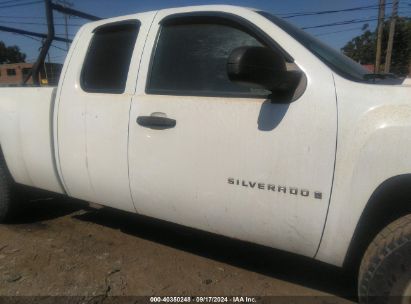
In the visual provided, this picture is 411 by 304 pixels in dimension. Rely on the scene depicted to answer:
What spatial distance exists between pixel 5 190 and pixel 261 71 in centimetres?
281

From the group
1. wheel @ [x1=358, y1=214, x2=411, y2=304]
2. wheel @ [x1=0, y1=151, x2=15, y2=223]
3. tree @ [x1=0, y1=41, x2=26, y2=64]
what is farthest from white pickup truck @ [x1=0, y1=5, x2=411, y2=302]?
tree @ [x1=0, y1=41, x2=26, y2=64]

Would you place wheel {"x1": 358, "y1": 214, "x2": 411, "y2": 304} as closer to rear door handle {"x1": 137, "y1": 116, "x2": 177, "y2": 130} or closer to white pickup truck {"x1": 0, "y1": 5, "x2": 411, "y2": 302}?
white pickup truck {"x1": 0, "y1": 5, "x2": 411, "y2": 302}

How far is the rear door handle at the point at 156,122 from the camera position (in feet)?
8.21

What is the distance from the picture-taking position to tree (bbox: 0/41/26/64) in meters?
78.5

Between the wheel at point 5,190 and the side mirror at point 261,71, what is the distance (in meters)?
2.61

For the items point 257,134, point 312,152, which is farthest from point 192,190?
point 312,152

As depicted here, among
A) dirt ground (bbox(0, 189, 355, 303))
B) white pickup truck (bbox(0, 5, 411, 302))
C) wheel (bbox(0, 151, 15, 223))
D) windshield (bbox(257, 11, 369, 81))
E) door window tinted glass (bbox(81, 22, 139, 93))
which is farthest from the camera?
wheel (bbox(0, 151, 15, 223))

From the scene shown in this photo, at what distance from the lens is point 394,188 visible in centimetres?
189

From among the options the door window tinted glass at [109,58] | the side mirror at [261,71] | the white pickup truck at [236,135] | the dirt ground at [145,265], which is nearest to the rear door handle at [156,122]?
the white pickup truck at [236,135]

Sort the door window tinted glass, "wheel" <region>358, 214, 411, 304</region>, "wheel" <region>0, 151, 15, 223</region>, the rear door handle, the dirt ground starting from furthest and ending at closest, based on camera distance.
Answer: "wheel" <region>0, 151, 15, 223</region>, the door window tinted glass, the dirt ground, the rear door handle, "wheel" <region>358, 214, 411, 304</region>

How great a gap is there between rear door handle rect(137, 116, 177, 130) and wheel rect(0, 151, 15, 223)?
1741mm

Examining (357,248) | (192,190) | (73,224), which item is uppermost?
(192,190)

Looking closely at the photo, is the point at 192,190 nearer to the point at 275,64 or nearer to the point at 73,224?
the point at 275,64

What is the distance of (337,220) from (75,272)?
1936 mm
